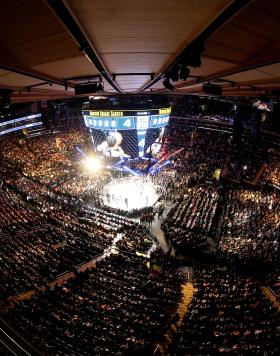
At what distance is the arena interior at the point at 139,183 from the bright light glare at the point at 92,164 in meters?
0.32

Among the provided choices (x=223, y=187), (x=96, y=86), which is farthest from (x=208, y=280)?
(x=223, y=187)

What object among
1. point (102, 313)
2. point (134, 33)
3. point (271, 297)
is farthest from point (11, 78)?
point (271, 297)

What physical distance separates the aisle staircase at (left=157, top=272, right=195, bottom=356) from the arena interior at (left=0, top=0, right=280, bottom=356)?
101mm

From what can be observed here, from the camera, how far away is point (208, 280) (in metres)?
16.7

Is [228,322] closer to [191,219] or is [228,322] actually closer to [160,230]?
[160,230]

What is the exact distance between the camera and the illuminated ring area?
30562mm

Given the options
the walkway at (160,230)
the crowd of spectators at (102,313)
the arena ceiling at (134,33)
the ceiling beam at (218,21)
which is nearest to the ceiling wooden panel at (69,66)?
the arena ceiling at (134,33)

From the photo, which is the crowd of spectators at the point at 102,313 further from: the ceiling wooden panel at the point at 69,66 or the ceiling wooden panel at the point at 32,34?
the ceiling wooden panel at the point at 32,34

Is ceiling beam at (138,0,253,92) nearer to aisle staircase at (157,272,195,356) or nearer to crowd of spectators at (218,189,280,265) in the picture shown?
aisle staircase at (157,272,195,356)

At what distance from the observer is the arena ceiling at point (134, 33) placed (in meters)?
3.40

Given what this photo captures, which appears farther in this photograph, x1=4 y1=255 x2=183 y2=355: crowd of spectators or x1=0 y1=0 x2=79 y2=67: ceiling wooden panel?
x1=4 y1=255 x2=183 y2=355: crowd of spectators

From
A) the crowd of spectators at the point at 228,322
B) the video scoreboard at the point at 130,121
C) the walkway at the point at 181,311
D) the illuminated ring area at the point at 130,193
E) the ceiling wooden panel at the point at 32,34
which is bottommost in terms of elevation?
the illuminated ring area at the point at 130,193

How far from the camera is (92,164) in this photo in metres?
40.6

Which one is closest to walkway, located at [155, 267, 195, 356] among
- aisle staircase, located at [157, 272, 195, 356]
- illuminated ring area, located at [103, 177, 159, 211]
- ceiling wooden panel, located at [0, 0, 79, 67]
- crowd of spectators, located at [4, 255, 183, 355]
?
aisle staircase, located at [157, 272, 195, 356]
